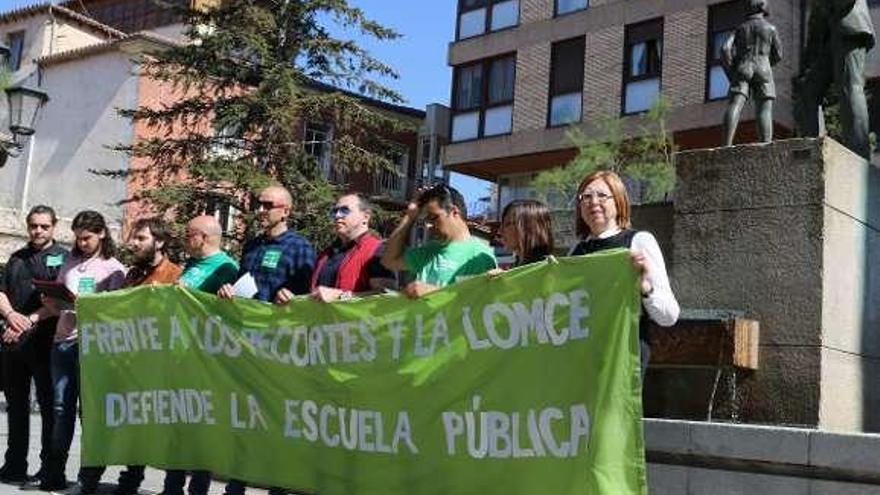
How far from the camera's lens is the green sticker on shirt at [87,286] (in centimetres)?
720

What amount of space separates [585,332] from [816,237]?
2.55 m

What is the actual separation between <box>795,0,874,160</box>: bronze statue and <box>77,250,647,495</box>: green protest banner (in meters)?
3.95

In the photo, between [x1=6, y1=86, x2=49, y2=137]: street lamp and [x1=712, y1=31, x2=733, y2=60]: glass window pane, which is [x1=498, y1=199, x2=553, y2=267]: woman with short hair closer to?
[x1=6, y1=86, x2=49, y2=137]: street lamp

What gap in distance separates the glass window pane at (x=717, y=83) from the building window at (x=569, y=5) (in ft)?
15.7

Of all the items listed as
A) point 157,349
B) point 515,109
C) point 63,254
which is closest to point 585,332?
point 157,349

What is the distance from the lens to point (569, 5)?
31422 mm

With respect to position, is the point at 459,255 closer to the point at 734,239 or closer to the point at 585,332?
the point at 585,332

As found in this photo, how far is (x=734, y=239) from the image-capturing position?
6805mm

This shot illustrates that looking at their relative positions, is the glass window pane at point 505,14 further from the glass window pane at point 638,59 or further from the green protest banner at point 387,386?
the green protest banner at point 387,386

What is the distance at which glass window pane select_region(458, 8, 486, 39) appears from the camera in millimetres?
33938

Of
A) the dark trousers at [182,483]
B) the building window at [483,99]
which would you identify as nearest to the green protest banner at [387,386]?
the dark trousers at [182,483]

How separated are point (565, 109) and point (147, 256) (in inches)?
974

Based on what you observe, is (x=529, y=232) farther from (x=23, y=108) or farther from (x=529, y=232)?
(x=23, y=108)

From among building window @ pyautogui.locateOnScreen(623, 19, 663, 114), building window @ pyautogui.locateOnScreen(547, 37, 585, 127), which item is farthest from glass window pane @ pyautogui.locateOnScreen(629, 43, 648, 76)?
building window @ pyautogui.locateOnScreen(547, 37, 585, 127)
